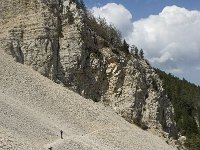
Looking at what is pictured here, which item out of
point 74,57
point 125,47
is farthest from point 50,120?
point 125,47

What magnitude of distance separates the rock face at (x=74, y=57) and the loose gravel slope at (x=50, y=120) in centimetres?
433

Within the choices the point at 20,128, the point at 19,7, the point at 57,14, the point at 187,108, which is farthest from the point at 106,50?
the point at 187,108

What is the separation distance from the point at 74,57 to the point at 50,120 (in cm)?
1802

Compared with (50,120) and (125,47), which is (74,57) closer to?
(125,47)

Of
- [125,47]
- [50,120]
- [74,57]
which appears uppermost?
[125,47]

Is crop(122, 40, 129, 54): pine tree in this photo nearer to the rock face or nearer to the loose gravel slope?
the rock face

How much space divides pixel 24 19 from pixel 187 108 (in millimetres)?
131392

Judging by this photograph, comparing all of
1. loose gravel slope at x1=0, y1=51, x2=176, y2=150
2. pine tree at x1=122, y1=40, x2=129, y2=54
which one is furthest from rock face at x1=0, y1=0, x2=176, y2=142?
loose gravel slope at x1=0, y1=51, x2=176, y2=150

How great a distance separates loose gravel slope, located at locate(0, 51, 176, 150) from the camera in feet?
131

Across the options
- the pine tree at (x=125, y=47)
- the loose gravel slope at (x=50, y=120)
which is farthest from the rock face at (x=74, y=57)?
the loose gravel slope at (x=50, y=120)

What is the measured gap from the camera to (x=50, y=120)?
46.2 m

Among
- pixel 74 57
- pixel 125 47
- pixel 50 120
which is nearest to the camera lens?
pixel 50 120

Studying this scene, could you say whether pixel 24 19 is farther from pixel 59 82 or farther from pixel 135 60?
pixel 135 60

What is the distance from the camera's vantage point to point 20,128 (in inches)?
1585
